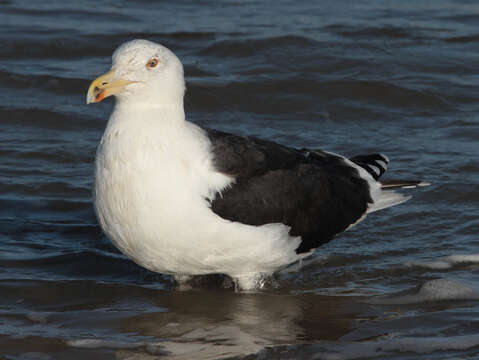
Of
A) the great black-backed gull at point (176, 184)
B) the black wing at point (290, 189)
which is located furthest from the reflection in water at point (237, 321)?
the black wing at point (290, 189)

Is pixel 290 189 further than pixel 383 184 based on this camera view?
No

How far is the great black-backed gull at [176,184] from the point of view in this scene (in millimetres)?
5547

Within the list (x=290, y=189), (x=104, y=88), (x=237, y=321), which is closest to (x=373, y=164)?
(x=290, y=189)

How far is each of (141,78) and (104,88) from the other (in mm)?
237

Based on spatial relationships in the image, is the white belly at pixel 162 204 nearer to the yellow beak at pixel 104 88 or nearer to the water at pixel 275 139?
the yellow beak at pixel 104 88

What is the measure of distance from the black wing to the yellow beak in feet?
2.28

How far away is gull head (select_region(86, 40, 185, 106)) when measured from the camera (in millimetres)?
5574

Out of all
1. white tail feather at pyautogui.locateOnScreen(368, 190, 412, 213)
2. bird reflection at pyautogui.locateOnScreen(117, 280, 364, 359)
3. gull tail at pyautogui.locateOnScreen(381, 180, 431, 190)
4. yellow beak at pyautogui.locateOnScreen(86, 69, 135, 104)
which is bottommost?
bird reflection at pyautogui.locateOnScreen(117, 280, 364, 359)

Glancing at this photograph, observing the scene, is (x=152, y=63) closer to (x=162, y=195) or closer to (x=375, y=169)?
(x=162, y=195)

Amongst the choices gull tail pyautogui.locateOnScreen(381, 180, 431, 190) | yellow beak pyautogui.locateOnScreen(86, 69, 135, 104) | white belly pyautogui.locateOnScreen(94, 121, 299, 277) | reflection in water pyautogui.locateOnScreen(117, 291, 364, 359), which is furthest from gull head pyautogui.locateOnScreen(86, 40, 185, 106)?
gull tail pyautogui.locateOnScreen(381, 180, 431, 190)

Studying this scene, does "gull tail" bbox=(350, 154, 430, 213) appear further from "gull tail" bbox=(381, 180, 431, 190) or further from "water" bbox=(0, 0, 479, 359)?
"water" bbox=(0, 0, 479, 359)

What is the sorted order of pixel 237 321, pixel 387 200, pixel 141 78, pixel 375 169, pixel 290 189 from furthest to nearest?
pixel 375 169 < pixel 387 200 < pixel 290 189 < pixel 237 321 < pixel 141 78

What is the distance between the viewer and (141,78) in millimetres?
5625

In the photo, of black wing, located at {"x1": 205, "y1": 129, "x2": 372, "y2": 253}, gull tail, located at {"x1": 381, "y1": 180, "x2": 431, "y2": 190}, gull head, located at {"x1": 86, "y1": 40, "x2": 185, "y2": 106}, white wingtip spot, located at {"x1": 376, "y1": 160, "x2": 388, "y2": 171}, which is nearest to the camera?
gull head, located at {"x1": 86, "y1": 40, "x2": 185, "y2": 106}
